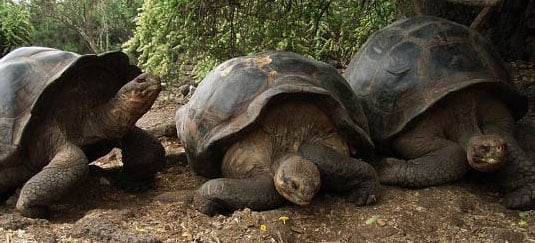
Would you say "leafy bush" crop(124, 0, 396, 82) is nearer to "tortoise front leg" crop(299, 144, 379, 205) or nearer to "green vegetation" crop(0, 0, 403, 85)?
"green vegetation" crop(0, 0, 403, 85)

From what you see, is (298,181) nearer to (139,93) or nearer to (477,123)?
(139,93)

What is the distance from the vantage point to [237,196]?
3.22 metres

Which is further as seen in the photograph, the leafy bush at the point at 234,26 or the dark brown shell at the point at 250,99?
the leafy bush at the point at 234,26

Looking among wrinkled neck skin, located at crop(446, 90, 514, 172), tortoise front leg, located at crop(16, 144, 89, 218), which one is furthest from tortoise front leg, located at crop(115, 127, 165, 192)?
wrinkled neck skin, located at crop(446, 90, 514, 172)

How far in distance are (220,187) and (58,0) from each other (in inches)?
420

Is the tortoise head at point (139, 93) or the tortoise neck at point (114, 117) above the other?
the tortoise head at point (139, 93)

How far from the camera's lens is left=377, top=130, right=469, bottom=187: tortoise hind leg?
3660 mm

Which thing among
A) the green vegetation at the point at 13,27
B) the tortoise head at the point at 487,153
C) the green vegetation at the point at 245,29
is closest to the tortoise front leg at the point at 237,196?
the tortoise head at the point at 487,153

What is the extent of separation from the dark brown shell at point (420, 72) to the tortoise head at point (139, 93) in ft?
4.68

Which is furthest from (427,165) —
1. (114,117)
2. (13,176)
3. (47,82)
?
(13,176)

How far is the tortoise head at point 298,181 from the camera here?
308 centimetres

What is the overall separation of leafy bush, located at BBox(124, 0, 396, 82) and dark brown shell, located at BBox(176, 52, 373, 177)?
5.52 ft

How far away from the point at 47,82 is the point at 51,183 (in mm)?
565

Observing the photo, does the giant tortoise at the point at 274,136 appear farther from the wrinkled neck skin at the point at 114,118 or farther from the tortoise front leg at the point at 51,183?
the tortoise front leg at the point at 51,183
